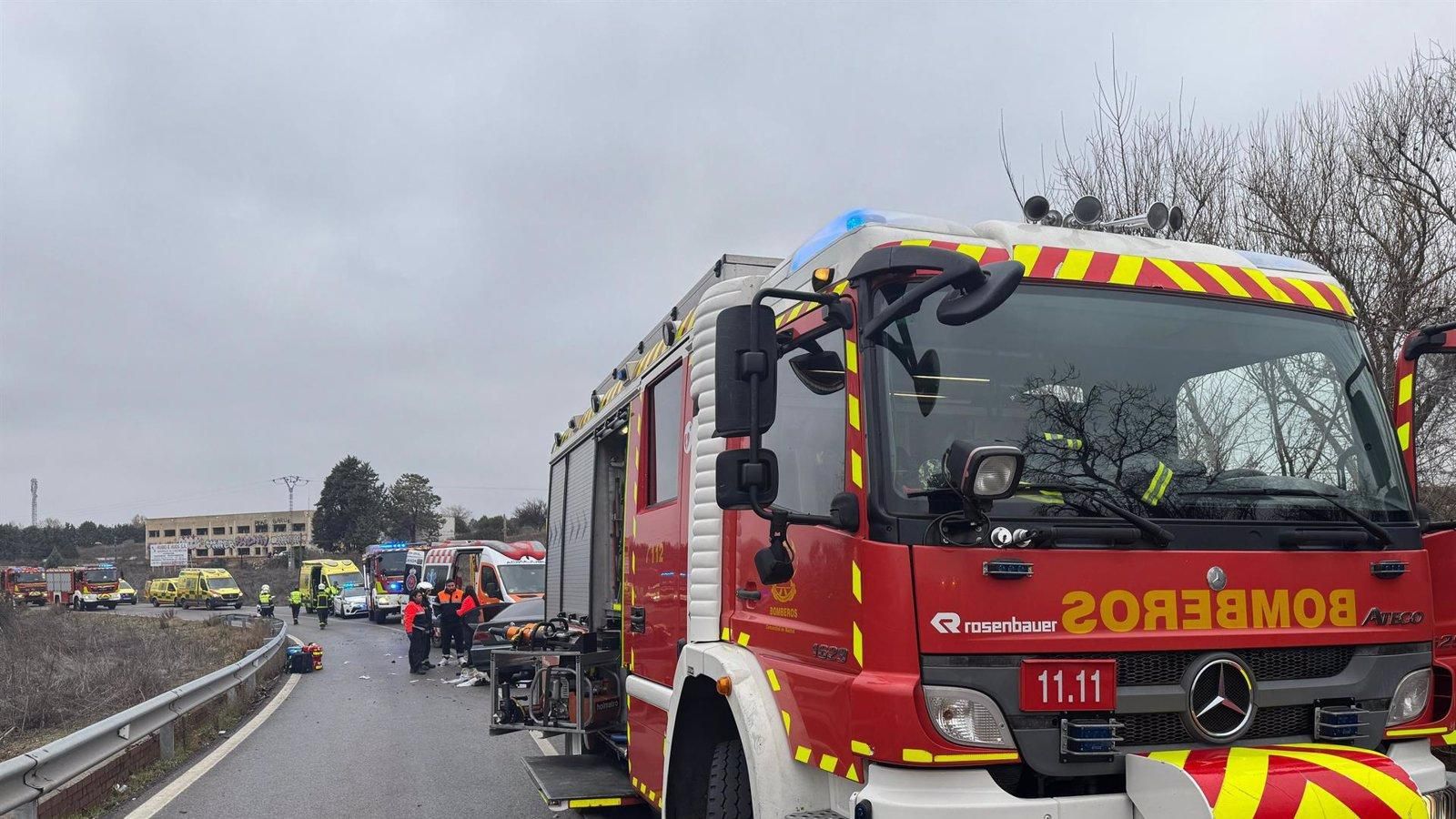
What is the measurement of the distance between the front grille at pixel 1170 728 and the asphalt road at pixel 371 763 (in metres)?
5.25

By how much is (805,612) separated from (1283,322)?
6.70 feet

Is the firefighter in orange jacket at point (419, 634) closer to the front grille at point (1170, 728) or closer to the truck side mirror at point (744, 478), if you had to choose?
the truck side mirror at point (744, 478)

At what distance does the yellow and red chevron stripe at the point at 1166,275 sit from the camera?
3.92 metres

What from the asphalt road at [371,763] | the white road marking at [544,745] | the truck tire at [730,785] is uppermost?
the truck tire at [730,785]

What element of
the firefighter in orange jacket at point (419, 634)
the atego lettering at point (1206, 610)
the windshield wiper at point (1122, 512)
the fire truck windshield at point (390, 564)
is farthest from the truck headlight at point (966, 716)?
the fire truck windshield at point (390, 564)

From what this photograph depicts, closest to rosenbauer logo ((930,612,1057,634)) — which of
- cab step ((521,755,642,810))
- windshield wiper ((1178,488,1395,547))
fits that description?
windshield wiper ((1178,488,1395,547))

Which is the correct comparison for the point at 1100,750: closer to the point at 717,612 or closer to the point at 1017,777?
the point at 1017,777

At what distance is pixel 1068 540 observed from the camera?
3434 millimetres

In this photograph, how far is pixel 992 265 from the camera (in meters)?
3.37

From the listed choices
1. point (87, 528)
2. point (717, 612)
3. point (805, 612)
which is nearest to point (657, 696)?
point (717, 612)

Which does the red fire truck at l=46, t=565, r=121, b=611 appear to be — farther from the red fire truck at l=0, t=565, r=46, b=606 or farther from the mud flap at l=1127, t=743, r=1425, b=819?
the mud flap at l=1127, t=743, r=1425, b=819

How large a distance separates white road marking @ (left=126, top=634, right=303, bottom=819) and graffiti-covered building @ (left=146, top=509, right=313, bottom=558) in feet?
363

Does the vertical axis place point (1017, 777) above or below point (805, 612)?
below

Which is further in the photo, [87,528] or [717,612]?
[87,528]
